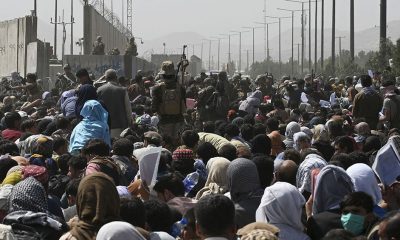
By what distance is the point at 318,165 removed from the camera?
400 inches

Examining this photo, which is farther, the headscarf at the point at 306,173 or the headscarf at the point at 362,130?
the headscarf at the point at 362,130

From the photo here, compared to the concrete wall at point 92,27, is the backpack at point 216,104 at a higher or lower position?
lower

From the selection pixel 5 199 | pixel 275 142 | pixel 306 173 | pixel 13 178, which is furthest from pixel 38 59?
pixel 5 199

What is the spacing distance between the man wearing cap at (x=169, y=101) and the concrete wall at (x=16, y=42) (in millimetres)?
20593

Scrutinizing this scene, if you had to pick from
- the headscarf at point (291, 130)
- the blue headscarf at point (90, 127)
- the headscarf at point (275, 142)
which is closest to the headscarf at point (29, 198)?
the blue headscarf at point (90, 127)

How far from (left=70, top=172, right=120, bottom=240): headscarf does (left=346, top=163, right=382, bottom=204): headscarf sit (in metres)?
2.75

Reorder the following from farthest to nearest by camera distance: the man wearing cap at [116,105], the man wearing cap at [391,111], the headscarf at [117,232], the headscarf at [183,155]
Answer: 1. the man wearing cap at [391,111]
2. the man wearing cap at [116,105]
3. the headscarf at [183,155]
4. the headscarf at [117,232]

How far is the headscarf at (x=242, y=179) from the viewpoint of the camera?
29.5 ft

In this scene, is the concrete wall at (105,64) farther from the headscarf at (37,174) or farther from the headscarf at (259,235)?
the headscarf at (259,235)

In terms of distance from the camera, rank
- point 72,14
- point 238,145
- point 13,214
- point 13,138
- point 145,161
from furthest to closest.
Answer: point 72,14
point 13,138
point 238,145
point 145,161
point 13,214

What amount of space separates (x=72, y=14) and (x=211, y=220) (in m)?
81.7

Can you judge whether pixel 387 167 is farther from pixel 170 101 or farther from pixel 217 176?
pixel 170 101

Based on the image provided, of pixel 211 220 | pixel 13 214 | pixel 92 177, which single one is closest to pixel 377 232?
pixel 211 220

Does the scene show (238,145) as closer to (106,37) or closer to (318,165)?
(318,165)
